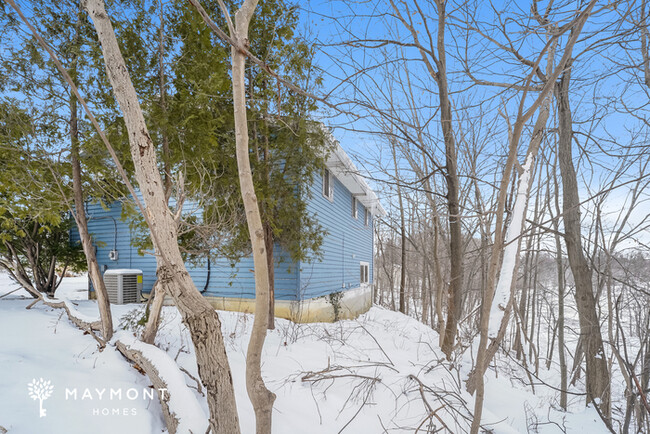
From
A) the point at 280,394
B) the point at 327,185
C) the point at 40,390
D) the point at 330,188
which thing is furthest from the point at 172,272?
the point at 330,188

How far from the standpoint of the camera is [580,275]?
13.9 feet

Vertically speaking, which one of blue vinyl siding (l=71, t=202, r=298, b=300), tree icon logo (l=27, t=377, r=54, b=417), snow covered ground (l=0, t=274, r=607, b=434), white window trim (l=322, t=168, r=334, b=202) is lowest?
snow covered ground (l=0, t=274, r=607, b=434)

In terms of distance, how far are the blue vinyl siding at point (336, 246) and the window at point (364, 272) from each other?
26 cm

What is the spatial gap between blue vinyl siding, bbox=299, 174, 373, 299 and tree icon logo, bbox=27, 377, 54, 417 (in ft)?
Answer: 17.7

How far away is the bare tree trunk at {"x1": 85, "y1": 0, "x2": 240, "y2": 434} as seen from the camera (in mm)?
2279

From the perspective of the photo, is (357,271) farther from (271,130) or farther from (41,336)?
(41,336)

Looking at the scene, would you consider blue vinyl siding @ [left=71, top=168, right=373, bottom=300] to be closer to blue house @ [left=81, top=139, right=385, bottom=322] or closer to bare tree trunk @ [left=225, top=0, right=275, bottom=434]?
blue house @ [left=81, top=139, right=385, bottom=322]

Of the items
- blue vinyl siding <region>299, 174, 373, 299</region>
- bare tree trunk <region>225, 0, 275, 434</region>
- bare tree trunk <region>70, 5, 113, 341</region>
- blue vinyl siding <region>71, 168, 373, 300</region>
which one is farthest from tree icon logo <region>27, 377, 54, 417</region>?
blue vinyl siding <region>299, 174, 373, 299</region>

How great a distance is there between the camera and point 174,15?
5383 mm

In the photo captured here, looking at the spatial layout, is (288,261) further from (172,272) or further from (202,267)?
(172,272)

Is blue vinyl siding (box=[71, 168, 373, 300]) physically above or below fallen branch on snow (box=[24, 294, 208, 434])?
above

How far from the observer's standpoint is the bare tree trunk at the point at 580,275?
163 inches

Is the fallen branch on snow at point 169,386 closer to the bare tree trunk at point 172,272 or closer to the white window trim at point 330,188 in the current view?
the bare tree trunk at point 172,272

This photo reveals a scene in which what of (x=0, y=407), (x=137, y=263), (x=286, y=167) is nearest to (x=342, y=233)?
(x=286, y=167)
